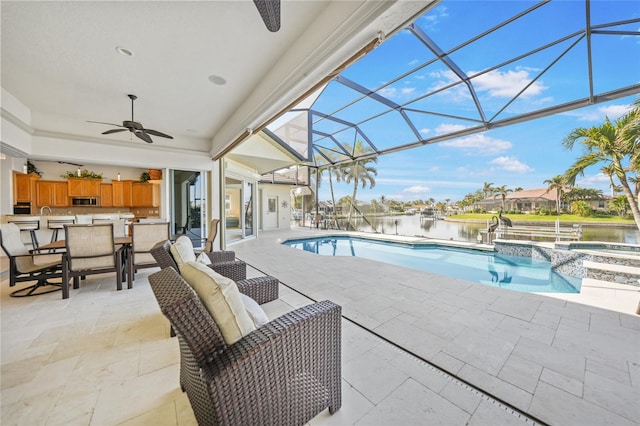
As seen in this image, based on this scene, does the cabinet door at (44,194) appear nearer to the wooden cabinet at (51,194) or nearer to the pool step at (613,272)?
the wooden cabinet at (51,194)

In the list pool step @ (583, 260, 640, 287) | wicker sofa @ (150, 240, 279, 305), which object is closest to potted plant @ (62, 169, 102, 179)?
wicker sofa @ (150, 240, 279, 305)

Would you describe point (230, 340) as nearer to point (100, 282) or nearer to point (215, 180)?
point (100, 282)

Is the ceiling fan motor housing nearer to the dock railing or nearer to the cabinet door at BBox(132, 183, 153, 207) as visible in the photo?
the cabinet door at BBox(132, 183, 153, 207)

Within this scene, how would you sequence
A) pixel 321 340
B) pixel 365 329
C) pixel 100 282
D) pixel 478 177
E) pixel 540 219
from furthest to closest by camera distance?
pixel 478 177
pixel 540 219
pixel 100 282
pixel 365 329
pixel 321 340

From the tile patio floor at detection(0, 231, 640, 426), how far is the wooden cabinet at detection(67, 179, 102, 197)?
5.86m

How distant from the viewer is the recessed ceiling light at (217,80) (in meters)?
3.56

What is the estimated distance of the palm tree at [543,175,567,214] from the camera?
5.87 meters

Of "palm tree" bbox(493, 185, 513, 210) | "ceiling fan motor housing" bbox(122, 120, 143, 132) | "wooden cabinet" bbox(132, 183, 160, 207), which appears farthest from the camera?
"wooden cabinet" bbox(132, 183, 160, 207)

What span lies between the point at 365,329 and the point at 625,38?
17.1 feet

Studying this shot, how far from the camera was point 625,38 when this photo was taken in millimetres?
3248

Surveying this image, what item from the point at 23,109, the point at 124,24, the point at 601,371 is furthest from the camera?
the point at 23,109

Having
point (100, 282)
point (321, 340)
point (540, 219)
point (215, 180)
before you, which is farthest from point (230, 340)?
point (540, 219)

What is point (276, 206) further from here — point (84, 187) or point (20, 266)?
point (20, 266)

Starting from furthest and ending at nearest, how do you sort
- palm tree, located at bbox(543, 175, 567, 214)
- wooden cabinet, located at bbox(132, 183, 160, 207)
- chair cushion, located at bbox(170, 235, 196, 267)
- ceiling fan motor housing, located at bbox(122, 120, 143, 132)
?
wooden cabinet, located at bbox(132, 183, 160, 207) < palm tree, located at bbox(543, 175, 567, 214) < ceiling fan motor housing, located at bbox(122, 120, 143, 132) < chair cushion, located at bbox(170, 235, 196, 267)
